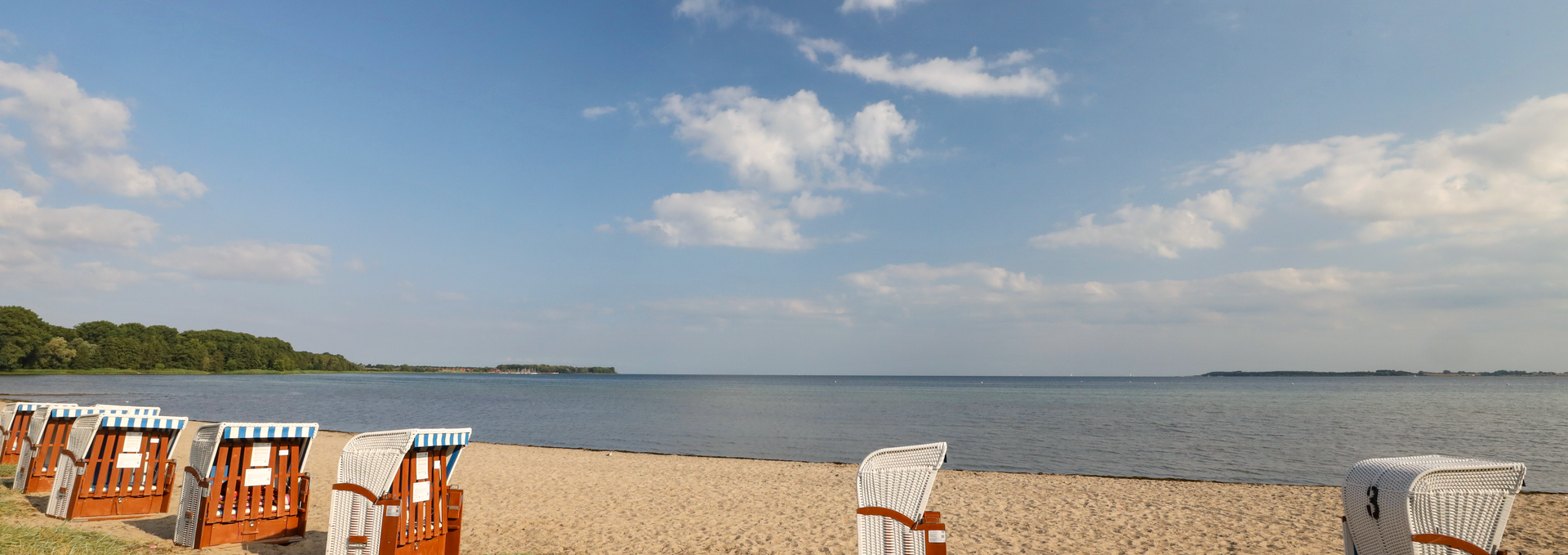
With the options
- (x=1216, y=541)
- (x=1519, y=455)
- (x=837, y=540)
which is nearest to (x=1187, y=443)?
(x=1519, y=455)

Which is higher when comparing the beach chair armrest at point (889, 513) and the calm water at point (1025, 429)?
the beach chair armrest at point (889, 513)

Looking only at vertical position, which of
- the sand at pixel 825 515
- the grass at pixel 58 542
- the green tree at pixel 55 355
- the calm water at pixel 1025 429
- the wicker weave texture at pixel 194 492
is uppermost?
the green tree at pixel 55 355

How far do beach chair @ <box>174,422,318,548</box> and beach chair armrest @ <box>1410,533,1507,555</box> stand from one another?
8819mm

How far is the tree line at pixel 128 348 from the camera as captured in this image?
98875 mm

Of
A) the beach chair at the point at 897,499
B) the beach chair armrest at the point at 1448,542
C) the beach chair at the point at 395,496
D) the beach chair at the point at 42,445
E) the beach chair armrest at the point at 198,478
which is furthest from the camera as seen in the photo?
the beach chair at the point at 42,445

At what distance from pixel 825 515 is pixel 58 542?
8753mm

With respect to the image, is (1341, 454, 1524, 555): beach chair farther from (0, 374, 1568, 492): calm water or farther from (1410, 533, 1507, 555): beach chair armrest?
(0, 374, 1568, 492): calm water

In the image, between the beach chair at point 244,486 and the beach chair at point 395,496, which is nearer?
the beach chair at point 395,496

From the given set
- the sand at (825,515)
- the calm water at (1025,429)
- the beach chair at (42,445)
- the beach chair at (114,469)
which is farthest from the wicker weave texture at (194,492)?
the calm water at (1025,429)

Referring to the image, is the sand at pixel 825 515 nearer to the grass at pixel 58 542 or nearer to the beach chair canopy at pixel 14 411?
the grass at pixel 58 542

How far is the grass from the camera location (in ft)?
20.2

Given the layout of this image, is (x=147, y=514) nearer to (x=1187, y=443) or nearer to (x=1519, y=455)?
(x=1187, y=443)

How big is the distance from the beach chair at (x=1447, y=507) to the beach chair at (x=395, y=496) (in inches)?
242

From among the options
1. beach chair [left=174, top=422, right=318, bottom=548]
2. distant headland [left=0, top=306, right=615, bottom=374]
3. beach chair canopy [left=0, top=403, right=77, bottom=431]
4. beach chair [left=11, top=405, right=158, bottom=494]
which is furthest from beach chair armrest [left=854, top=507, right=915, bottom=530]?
distant headland [left=0, top=306, right=615, bottom=374]
